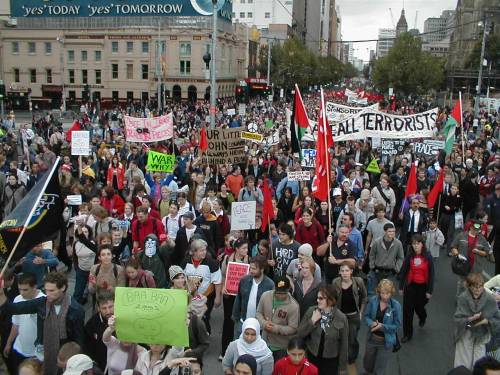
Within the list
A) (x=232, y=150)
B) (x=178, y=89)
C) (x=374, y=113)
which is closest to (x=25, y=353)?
(x=232, y=150)

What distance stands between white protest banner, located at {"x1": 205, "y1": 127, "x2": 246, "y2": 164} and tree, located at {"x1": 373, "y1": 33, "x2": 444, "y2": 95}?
4951 cm

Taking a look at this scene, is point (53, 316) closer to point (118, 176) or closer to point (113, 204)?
point (113, 204)

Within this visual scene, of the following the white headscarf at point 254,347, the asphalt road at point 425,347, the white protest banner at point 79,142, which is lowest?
the asphalt road at point 425,347

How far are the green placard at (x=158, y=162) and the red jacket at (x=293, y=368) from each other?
849 cm

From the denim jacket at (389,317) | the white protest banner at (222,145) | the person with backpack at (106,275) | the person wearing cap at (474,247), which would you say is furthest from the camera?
the white protest banner at (222,145)

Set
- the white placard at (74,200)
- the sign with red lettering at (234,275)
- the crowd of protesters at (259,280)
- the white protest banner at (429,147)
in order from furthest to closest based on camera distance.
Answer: the white protest banner at (429,147) → the white placard at (74,200) → the sign with red lettering at (234,275) → the crowd of protesters at (259,280)

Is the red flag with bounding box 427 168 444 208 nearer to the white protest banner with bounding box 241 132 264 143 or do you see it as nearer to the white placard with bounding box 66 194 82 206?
the white protest banner with bounding box 241 132 264 143

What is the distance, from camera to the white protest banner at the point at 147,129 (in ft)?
56.0

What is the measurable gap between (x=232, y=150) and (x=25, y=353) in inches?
370

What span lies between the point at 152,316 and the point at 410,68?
195 ft

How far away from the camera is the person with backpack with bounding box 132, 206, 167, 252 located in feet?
28.1

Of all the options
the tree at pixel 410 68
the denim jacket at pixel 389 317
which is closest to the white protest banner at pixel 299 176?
the denim jacket at pixel 389 317

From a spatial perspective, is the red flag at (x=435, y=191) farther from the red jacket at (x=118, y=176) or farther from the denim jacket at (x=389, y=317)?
the red jacket at (x=118, y=176)

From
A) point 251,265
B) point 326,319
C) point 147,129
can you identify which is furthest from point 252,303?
point 147,129
